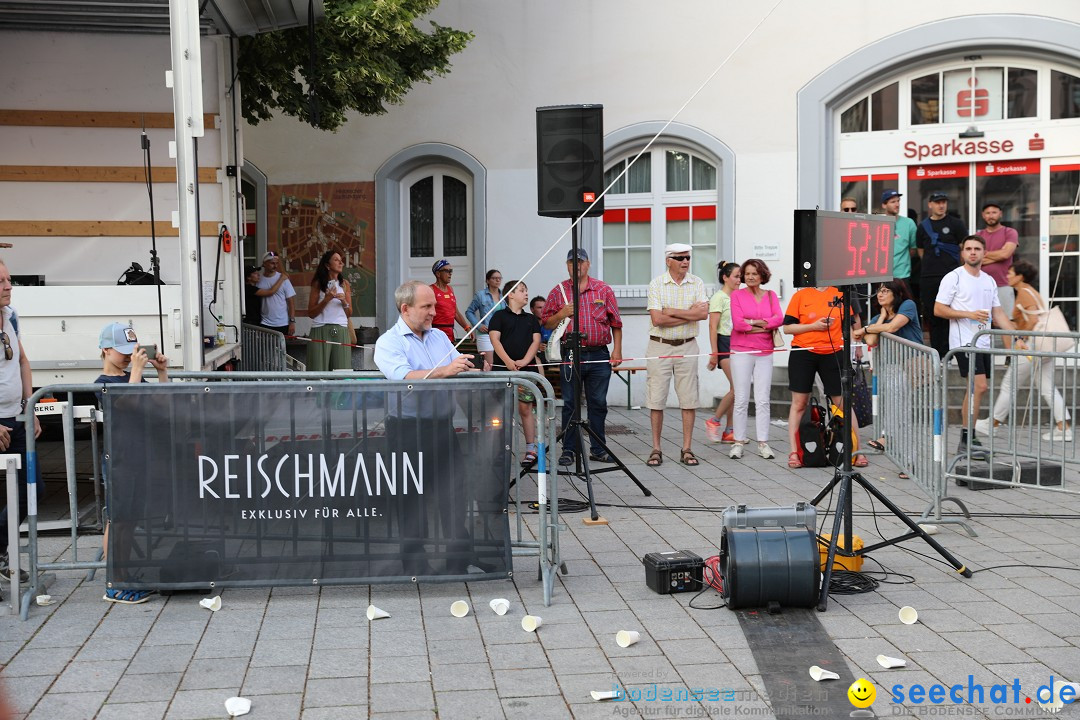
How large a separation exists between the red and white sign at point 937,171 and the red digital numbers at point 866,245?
7.61 m

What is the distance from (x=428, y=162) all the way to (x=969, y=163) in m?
6.76

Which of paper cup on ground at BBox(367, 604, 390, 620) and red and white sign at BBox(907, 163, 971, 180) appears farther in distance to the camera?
red and white sign at BBox(907, 163, 971, 180)

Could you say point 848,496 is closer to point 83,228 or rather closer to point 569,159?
point 569,159

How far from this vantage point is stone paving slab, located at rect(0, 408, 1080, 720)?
484 centimetres

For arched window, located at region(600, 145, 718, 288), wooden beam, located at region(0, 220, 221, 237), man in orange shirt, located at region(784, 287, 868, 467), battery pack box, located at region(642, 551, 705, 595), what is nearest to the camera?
battery pack box, located at region(642, 551, 705, 595)

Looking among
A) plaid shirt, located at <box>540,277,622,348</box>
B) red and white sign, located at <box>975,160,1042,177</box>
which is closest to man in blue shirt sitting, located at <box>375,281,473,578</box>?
plaid shirt, located at <box>540,277,622,348</box>

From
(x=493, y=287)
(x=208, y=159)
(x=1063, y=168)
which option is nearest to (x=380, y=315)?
(x=493, y=287)

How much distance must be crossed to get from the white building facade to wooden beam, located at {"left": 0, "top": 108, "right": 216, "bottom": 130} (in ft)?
18.0

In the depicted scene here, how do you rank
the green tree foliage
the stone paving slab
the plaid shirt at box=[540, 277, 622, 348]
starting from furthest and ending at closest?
the green tree foliage, the plaid shirt at box=[540, 277, 622, 348], the stone paving slab

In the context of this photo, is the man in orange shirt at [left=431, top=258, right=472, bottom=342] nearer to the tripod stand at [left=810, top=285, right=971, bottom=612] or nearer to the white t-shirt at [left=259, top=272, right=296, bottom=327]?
the white t-shirt at [left=259, top=272, right=296, bottom=327]

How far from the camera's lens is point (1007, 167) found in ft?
45.4

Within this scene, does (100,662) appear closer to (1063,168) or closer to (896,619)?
(896,619)

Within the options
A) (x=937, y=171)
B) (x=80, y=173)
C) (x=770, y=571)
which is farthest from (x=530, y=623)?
(x=937, y=171)

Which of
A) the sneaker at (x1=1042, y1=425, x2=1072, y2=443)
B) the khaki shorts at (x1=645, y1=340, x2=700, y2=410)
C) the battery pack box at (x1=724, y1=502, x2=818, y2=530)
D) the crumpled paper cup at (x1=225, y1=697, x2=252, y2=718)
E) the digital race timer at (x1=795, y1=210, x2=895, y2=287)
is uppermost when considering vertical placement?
the digital race timer at (x1=795, y1=210, x2=895, y2=287)
